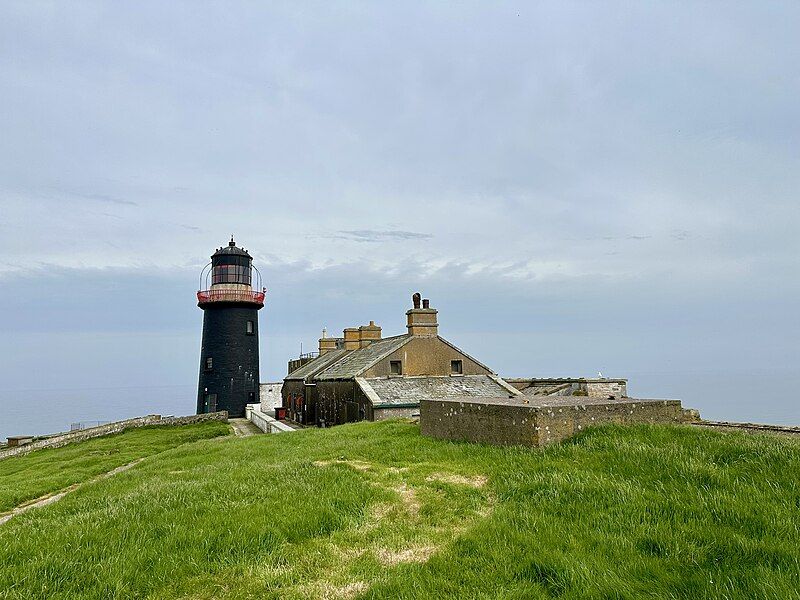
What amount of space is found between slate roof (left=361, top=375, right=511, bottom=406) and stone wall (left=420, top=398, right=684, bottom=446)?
11.7 m

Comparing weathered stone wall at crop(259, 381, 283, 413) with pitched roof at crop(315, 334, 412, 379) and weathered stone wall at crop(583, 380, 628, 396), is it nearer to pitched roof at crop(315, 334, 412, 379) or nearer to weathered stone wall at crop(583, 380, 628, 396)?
pitched roof at crop(315, 334, 412, 379)

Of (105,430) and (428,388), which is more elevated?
(428,388)

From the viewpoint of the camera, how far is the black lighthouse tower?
43625 millimetres

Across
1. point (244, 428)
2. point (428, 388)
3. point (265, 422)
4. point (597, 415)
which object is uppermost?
point (428, 388)

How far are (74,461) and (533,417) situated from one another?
64.7ft

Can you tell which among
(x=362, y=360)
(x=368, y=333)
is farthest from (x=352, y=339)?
(x=362, y=360)

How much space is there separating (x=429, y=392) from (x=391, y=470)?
15738 millimetres

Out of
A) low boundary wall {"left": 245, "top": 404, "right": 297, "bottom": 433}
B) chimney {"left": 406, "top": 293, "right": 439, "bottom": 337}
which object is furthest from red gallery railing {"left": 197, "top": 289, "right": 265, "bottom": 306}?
chimney {"left": 406, "top": 293, "right": 439, "bottom": 337}

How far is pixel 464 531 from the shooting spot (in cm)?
609

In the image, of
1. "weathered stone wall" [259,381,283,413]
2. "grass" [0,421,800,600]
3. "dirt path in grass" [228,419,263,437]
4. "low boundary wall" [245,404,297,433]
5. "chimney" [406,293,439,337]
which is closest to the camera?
"grass" [0,421,800,600]

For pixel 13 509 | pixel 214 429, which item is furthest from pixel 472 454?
pixel 214 429

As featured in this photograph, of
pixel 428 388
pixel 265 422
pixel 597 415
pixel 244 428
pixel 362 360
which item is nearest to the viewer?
pixel 597 415

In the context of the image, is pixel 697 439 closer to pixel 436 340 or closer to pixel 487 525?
pixel 487 525

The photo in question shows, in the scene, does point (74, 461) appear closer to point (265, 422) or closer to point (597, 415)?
point (265, 422)
